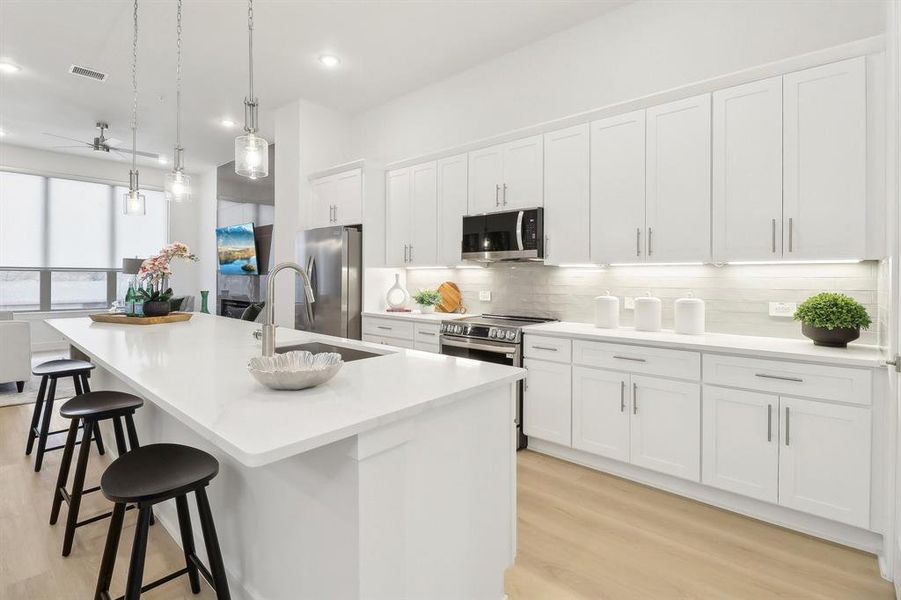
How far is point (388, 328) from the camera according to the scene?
14.2 feet

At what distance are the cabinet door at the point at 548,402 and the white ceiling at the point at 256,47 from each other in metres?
2.62

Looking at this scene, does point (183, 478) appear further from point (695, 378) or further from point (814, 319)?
point (814, 319)

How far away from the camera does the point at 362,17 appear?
3473 millimetres

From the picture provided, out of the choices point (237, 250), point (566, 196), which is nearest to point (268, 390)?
point (566, 196)

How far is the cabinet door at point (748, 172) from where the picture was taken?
2.49 m

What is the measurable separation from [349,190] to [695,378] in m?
3.58

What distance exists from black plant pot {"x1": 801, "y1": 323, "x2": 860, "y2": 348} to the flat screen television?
6.67 meters

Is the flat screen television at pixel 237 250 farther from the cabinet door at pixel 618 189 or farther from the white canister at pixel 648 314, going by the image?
the white canister at pixel 648 314

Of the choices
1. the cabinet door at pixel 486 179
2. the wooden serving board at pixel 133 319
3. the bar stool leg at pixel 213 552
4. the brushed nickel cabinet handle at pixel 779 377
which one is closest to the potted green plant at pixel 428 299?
the cabinet door at pixel 486 179

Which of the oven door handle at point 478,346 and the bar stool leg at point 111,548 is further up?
the oven door handle at point 478,346

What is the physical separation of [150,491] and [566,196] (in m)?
2.96

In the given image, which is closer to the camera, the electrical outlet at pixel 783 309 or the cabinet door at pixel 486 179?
the electrical outlet at pixel 783 309

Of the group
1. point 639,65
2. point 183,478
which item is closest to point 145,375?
point 183,478

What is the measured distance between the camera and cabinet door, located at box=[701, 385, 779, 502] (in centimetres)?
232
